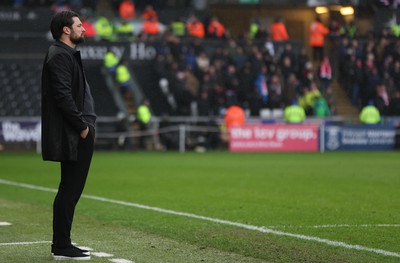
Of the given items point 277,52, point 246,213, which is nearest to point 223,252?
point 246,213

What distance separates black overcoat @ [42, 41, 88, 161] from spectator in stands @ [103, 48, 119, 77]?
28.8 m

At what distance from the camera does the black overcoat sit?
8.78 metres

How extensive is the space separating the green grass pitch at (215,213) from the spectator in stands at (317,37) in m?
17.4

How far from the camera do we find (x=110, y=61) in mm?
37656

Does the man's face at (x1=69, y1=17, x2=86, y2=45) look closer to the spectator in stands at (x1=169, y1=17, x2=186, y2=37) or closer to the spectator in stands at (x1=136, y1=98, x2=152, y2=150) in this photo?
the spectator in stands at (x1=136, y1=98, x2=152, y2=150)

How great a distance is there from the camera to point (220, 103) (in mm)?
37406

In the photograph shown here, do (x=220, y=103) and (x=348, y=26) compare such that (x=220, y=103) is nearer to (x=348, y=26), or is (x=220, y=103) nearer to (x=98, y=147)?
(x=98, y=147)

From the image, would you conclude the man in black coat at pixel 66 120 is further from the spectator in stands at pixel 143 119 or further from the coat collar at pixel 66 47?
the spectator in stands at pixel 143 119

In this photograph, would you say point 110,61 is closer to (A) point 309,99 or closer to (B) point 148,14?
(B) point 148,14

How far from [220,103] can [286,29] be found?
9.98 m

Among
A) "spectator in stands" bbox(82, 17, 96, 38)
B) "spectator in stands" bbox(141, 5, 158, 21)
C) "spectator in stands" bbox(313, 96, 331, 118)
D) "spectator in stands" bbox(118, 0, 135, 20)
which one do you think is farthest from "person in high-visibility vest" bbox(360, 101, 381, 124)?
"spectator in stands" bbox(82, 17, 96, 38)

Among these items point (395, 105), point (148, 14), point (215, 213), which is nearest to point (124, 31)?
point (148, 14)

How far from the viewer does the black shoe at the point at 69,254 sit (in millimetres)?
8875

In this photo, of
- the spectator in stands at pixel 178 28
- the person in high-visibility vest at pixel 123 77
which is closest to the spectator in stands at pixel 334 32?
the spectator in stands at pixel 178 28
